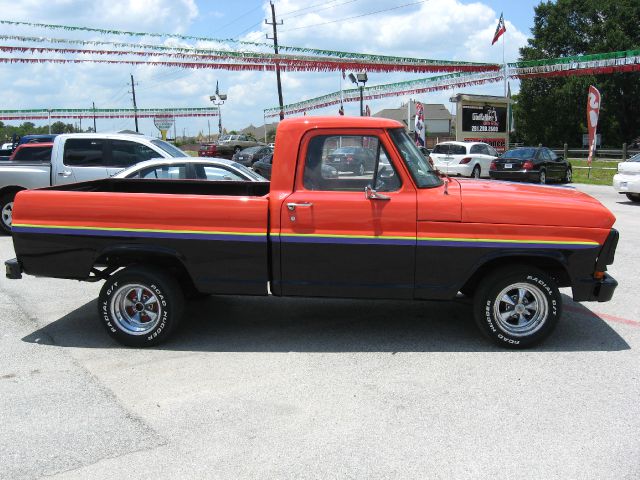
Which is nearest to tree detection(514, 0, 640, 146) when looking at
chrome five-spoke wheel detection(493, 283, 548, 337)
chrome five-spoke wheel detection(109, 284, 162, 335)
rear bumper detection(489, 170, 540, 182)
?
rear bumper detection(489, 170, 540, 182)

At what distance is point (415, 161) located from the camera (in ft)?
17.6

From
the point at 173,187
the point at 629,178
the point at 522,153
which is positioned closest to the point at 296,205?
the point at 173,187

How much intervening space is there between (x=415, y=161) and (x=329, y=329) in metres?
1.80

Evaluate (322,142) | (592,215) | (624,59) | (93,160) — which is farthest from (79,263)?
(624,59)

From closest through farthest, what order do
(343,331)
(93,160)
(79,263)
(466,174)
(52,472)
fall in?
(52,472) < (79,263) < (343,331) < (93,160) < (466,174)

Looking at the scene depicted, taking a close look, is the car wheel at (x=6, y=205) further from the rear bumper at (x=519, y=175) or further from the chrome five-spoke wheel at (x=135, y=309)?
the rear bumper at (x=519, y=175)

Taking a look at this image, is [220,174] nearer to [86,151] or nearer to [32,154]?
[86,151]

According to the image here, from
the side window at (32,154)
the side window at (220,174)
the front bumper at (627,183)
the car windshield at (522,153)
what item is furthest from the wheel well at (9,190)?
the car windshield at (522,153)

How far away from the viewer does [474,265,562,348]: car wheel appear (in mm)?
5156

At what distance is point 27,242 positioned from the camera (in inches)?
215

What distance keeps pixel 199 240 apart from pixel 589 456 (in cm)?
334

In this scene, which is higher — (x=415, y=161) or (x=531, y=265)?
(x=415, y=161)

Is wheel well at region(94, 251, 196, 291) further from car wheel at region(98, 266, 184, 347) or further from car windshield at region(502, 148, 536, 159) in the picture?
car windshield at region(502, 148, 536, 159)

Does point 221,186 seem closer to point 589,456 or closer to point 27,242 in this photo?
point 27,242
